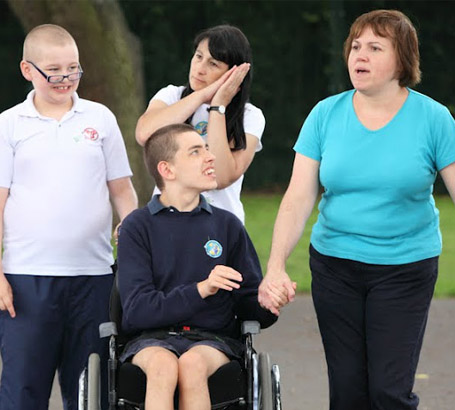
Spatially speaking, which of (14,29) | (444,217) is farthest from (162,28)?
(444,217)

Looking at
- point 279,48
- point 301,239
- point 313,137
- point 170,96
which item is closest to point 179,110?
point 170,96

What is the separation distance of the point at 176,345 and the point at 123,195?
87 centimetres

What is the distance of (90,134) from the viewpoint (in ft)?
16.3

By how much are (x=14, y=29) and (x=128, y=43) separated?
6103 mm

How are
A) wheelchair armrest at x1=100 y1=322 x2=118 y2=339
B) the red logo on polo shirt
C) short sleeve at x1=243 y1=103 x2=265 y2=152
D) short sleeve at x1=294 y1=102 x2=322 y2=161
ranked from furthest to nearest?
short sleeve at x1=243 y1=103 x2=265 y2=152 < the red logo on polo shirt < short sleeve at x1=294 y1=102 x2=322 y2=161 < wheelchair armrest at x1=100 y1=322 x2=118 y2=339

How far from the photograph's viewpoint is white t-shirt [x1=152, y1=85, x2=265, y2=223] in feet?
17.0

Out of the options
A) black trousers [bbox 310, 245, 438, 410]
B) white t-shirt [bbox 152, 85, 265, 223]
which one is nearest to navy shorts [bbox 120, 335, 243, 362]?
black trousers [bbox 310, 245, 438, 410]

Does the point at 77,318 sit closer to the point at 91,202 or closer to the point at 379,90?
the point at 91,202

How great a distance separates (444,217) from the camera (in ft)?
51.1

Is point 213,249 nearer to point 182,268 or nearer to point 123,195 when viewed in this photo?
point 182,268

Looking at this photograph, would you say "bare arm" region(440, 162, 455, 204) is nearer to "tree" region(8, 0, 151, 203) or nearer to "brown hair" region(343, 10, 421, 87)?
"brown hair" region(343, 10, 421, 87)

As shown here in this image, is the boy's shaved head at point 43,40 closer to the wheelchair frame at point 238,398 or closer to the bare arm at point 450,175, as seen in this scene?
the wheelchair frame at point 238,398

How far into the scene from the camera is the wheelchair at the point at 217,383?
4363 millimetres

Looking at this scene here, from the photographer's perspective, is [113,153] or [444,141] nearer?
[444,141]
